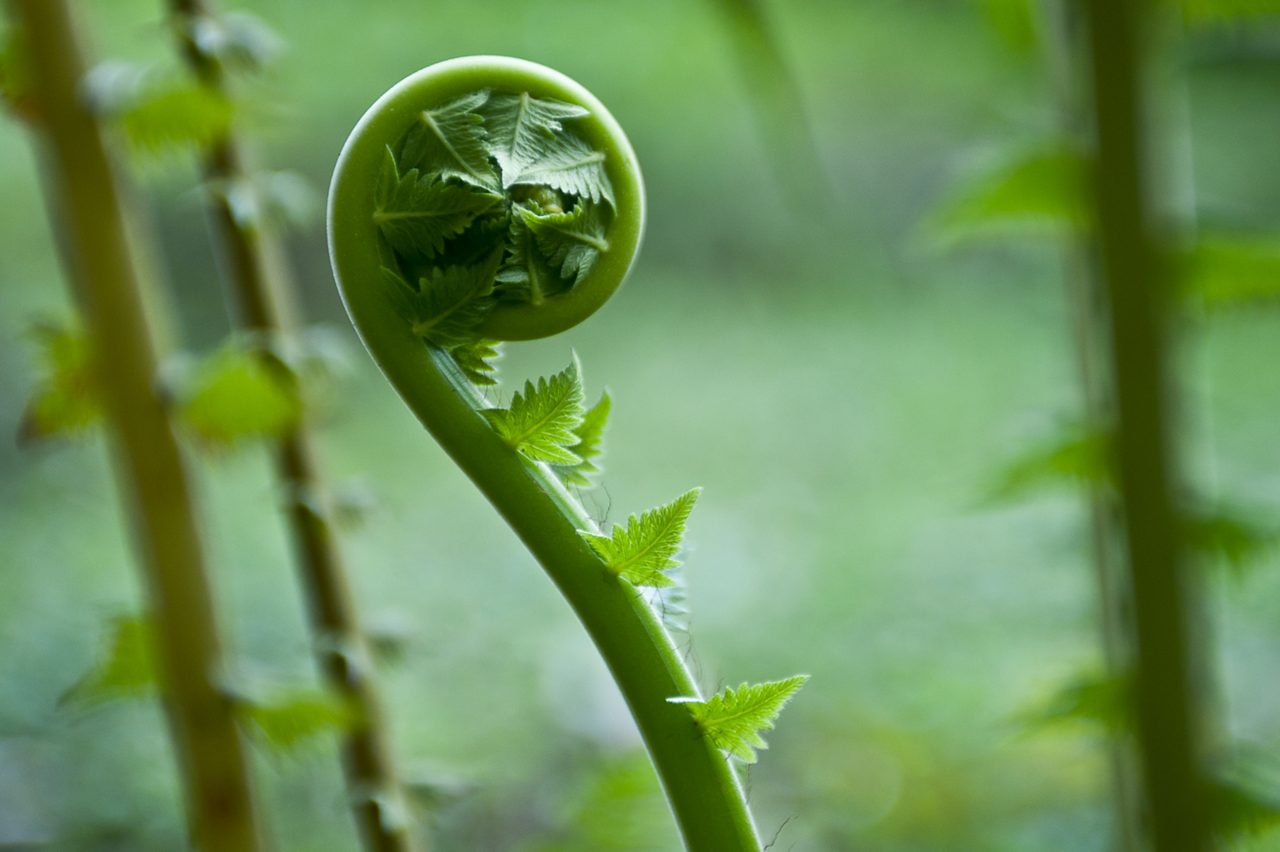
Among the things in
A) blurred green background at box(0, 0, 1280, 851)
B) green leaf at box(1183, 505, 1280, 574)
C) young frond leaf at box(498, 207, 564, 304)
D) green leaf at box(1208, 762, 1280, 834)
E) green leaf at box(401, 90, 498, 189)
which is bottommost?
green leaf at box(1208, 762, 1280, 834)

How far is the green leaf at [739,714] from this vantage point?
1.08 ft

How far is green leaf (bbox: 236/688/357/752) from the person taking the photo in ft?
2.12

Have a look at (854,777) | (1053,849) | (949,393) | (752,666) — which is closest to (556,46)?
(949,393)

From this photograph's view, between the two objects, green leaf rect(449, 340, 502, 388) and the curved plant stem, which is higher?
green leaf rect(449, 340, 502, 388)

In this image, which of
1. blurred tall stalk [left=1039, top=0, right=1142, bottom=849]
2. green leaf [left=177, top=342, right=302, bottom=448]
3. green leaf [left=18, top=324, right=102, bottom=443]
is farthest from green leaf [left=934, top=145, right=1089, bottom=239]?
green leaf [left=18, top=324, right=102, bottom=443]

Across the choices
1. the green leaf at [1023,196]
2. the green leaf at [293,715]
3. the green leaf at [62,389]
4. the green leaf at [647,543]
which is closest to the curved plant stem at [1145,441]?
the green leaf at [647,543]

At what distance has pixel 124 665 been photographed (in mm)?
721

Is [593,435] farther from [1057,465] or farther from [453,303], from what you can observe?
[1057,465]

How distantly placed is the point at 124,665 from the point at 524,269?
493 mm

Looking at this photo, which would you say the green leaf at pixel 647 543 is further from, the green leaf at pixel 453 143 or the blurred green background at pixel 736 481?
the blurred green background at pixel 736 481

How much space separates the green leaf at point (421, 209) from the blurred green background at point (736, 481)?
369 mm

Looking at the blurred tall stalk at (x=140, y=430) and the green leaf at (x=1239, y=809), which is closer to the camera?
the green leaf at (x=1239, y=809)

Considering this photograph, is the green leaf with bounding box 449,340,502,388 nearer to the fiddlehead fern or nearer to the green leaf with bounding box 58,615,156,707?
the fiddlehead fern

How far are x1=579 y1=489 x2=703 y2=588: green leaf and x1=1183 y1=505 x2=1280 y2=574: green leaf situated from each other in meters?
0.29
